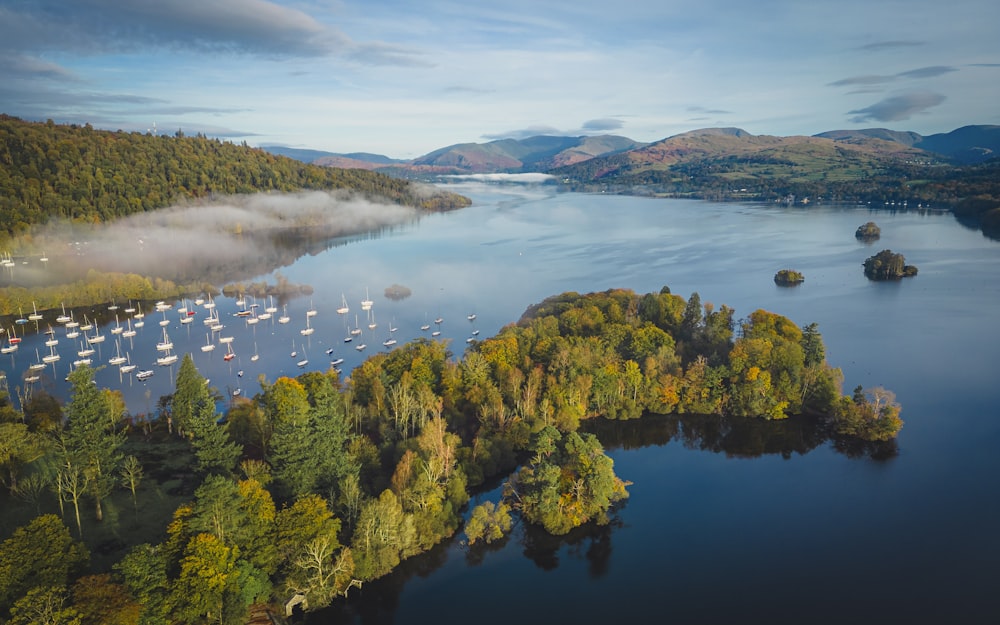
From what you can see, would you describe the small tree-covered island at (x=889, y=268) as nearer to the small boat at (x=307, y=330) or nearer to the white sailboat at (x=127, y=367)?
the small boat at (x=307, y=330)

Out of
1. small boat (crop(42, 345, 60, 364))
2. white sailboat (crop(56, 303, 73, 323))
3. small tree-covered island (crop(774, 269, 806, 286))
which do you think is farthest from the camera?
small tree-covered island (crop(774, 269, 806, 286))

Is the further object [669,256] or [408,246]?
[408,246]

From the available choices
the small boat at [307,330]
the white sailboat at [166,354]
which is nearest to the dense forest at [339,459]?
the white sailboat at [166,354]

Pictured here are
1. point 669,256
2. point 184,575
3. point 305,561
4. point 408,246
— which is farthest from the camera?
point 408,246

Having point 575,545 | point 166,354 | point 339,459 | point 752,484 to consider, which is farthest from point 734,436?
point 166,354

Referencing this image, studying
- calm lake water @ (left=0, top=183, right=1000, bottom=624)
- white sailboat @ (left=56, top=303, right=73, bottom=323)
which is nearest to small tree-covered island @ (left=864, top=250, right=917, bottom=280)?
calm lake water @ (left=0, top=183, right=1000, bottom=624)

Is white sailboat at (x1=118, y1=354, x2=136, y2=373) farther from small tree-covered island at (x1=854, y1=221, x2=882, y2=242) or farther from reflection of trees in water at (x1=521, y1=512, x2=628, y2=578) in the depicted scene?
small tree-covered island at (x1=854, y1=221, x2=882, y2=242)

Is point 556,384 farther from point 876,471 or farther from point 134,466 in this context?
point 134,466

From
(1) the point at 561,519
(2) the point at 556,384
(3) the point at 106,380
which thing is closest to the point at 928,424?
(2) the point at 556,384
